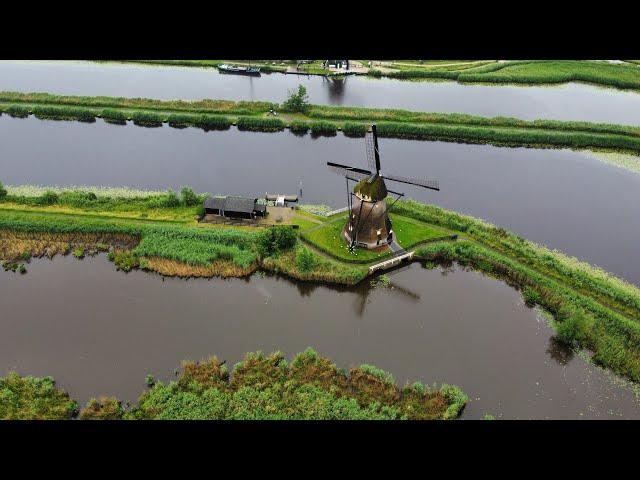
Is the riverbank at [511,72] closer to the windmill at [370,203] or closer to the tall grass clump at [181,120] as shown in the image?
the tall grass clump at [181,120]

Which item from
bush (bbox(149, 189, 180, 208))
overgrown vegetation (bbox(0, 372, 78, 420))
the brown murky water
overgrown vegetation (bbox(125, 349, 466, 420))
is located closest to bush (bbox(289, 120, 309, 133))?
bush (bbox(149, 189, 180, 208))

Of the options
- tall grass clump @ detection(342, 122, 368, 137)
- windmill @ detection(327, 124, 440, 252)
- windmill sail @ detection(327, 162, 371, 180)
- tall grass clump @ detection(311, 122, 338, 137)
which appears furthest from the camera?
tall grass clump @ detection(311, 122, 338, 137)

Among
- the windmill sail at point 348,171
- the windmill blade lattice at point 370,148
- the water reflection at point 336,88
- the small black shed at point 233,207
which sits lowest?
the small black shed at point 233,207

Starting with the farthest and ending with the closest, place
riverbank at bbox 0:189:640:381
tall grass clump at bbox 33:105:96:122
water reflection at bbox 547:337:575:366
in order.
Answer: tall grass clump at bbox 33:105:96:122
riverbank at bbox 0:189:640:381
water reflection at bbox 547:337:575:366

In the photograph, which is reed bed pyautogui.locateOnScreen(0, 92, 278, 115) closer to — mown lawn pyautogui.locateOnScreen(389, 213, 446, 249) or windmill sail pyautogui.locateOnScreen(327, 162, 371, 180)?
windmill sail pyautogui.locateOnScreen(327, 162, 371, 180)

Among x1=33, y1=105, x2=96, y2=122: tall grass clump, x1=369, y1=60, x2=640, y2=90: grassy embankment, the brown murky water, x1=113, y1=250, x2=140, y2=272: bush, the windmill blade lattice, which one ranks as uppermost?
x1=369, y1=60, x2=640, y2=90: grassy embankment

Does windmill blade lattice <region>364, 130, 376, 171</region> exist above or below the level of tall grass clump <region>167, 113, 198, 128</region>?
below

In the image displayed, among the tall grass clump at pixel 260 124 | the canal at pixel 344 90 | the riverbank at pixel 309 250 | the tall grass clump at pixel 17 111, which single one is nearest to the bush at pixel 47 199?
the riverbank at pixel 309 250
